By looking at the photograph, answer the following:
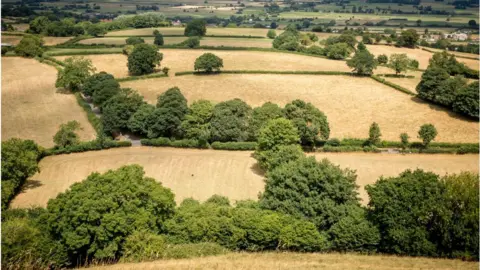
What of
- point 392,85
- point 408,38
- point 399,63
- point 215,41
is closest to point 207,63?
point 392,85

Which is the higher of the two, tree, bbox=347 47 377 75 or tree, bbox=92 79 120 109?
tree, bbox=347 47 377 75

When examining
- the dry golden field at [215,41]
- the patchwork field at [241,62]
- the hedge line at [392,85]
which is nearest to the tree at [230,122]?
the hedge line at [392,85]

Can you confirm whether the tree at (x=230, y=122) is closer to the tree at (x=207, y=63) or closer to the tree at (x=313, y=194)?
the tree at (x=313, y=194)

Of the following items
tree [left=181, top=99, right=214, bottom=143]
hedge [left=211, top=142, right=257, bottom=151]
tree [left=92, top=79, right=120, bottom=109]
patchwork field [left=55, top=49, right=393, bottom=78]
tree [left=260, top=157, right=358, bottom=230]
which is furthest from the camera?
patchwork field [left=55, top=49, right=393, bottom=78]

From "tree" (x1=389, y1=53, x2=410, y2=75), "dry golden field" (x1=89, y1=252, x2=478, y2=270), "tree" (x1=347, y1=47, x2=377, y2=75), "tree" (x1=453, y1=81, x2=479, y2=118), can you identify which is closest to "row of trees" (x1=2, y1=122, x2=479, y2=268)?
"dry golden field" (x1=89, y1=252, x2=478, y2=270)

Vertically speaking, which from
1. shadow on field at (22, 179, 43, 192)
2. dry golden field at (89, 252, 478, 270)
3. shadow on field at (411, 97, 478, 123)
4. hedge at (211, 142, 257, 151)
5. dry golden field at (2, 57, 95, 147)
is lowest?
shadow on field at (22, 179, 43, 192)

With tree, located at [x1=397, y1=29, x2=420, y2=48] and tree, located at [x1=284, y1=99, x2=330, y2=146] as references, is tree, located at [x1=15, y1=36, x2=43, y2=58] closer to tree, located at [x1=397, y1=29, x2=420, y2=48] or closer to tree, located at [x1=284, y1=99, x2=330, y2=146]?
tree, located at [x1=284, y1=99, x2=330, y2=146]
